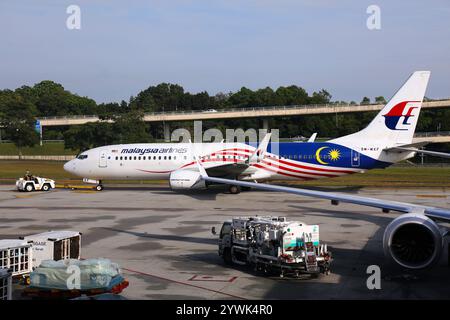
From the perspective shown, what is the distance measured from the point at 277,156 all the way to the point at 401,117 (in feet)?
32.8

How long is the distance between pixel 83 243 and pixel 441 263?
15.2 metres

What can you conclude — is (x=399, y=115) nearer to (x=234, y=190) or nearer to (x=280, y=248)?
(x=234, y=190)

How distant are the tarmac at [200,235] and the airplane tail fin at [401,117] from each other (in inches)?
171

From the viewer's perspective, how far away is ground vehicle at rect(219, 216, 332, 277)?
19.2 meters

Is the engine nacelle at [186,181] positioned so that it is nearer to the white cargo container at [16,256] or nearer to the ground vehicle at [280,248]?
the ground vehicle at [280,248]

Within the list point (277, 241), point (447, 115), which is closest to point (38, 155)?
point (447, 115)

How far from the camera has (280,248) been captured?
19.4 m

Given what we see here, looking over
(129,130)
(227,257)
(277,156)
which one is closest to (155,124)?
(129,130)

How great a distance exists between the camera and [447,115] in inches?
4860

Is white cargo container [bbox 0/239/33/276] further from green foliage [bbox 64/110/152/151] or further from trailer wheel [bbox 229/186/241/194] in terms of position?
green foliage [bbox 64/110/152/151]

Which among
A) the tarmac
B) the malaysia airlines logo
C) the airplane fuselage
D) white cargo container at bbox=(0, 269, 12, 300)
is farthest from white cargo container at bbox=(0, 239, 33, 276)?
the malaysia airlines logo

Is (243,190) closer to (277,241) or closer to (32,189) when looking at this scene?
(32,189)
